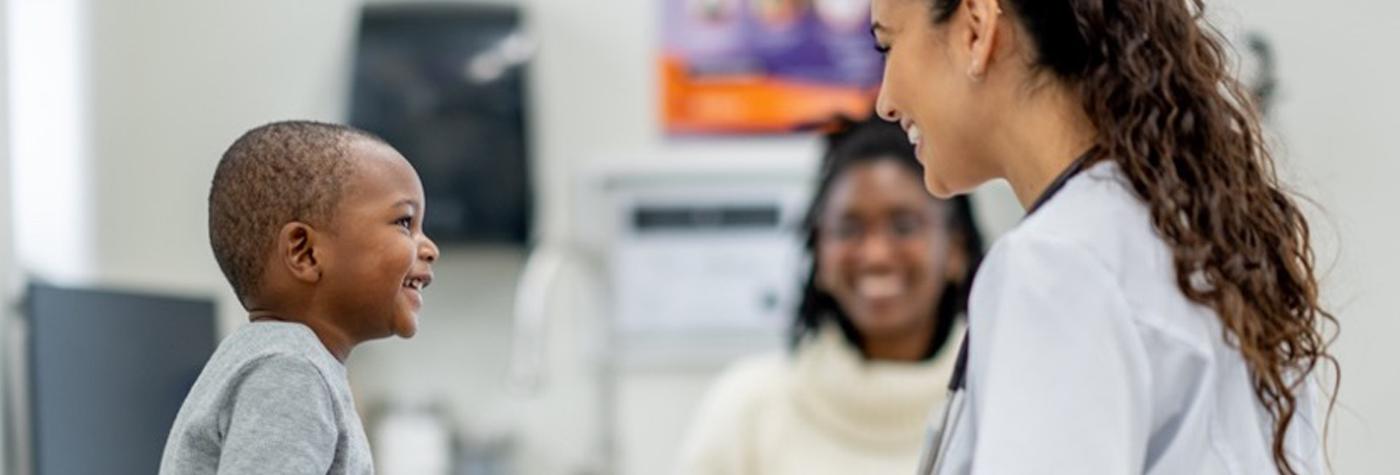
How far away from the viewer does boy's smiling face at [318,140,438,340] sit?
0.87 meters

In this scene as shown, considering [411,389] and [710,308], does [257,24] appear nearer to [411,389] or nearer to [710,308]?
[411,389]

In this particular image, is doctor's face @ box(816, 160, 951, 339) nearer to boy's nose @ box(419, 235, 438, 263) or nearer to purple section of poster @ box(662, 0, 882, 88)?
purple section of poster @ box(662, 0, 882, 88)

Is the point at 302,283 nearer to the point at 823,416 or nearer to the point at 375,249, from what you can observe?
the point at 375,249

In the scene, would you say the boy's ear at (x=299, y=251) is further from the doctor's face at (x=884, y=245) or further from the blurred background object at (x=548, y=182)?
the blurred background object at (x=548, y=182)

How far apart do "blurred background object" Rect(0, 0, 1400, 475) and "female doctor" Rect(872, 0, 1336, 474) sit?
1.30 meters

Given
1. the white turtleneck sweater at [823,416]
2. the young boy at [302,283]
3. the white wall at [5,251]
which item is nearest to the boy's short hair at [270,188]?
the young boy at [302,283]

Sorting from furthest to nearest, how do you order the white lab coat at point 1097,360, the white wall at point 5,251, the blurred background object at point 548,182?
the blurred background object at point 548,182 < the white wall at point 5,251 < the white lab coat at point 1097,360

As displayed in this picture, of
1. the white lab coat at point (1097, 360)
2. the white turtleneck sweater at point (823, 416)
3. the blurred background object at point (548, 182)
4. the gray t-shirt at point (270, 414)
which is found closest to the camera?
the gray t-shirt at point (270, 414)

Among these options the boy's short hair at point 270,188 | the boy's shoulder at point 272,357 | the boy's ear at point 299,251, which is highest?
the boy's short hair at point 270,188

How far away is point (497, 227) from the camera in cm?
257

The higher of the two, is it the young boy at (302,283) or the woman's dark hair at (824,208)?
the young boy at (302,283)

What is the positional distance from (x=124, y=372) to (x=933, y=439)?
790 millimetres

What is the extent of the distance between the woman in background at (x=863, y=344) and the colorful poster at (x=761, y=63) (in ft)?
1.37

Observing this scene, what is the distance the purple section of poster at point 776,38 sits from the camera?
2.64 metres
